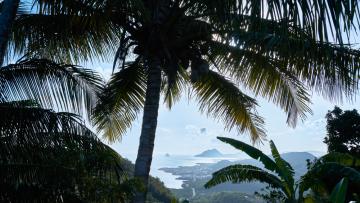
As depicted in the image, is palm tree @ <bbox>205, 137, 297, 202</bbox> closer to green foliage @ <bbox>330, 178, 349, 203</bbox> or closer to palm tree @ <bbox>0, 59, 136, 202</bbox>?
green foliage @ <bbox>330, 178, 349, 203</bbox>

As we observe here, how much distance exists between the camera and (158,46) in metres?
6.75

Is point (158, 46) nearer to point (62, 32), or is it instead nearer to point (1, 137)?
point (62, 32)

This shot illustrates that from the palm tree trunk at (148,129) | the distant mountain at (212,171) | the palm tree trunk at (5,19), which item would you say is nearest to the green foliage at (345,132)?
the palm tree trunk at (148,129)

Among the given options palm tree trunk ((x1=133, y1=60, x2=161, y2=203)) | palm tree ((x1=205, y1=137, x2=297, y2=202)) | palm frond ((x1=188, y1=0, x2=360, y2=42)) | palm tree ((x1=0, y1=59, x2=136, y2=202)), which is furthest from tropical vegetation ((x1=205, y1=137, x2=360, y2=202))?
palm frond ((x1=188, y1=0, x2=360, y2=42))

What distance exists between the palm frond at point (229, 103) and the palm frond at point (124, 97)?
143cm

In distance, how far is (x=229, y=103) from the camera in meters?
8.98

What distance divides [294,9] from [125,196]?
4.12 meters

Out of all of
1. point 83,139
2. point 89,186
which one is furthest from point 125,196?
point 83,139

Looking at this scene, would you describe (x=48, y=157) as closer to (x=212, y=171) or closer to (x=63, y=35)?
(x=63, y=35)

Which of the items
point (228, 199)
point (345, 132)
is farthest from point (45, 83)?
point (228, 199)

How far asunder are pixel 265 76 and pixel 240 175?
3108mm

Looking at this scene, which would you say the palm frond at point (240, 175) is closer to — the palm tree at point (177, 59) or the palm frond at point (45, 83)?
the palm tree at point (177, 59)

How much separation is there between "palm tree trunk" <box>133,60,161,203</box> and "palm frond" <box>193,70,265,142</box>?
6.98 ft

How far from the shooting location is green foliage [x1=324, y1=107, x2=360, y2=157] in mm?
18827
